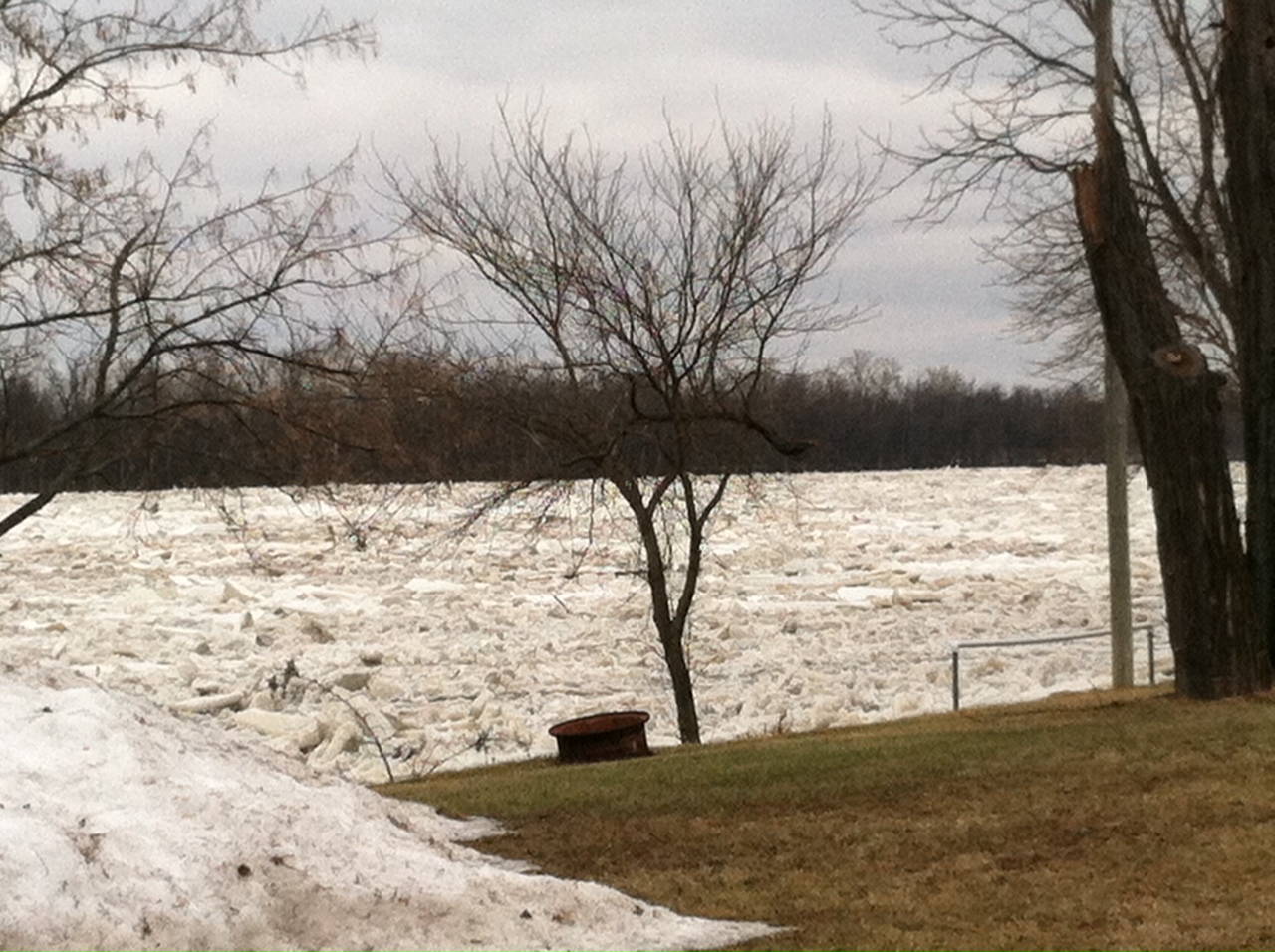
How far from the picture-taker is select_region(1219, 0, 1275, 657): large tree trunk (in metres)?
15.3

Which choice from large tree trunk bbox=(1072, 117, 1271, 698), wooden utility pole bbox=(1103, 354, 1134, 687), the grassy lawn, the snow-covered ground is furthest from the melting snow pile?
wooden utility pole bbox=(1103, 354, 1134, 687)

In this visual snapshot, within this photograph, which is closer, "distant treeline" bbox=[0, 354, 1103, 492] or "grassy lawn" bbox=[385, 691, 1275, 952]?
"grassy lawn" bbox=[385, 691, 1275, 952]

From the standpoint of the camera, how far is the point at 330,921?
706 centimetres

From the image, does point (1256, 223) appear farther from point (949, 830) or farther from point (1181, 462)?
point (949, 830)

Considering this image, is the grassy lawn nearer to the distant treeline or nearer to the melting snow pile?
the melting snow pile

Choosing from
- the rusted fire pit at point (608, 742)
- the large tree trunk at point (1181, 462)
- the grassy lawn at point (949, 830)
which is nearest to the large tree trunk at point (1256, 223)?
the large tree trunk at point (1181, 462)

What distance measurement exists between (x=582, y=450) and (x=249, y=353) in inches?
197

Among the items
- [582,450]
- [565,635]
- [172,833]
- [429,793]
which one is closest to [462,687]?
[565,635]

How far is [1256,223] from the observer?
15.5 metres

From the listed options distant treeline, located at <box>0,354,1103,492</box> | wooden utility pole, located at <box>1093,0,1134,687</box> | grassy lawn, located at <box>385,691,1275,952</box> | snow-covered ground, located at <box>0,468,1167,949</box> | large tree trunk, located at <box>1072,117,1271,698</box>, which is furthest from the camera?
wooden utility pole, located at <box>1093,0,1134,687</box>

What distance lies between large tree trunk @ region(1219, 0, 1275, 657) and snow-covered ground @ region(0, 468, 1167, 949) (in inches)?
202

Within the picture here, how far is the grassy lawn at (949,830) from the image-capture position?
7.66 meters

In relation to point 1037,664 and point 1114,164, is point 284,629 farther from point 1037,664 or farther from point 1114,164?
point 1114,164

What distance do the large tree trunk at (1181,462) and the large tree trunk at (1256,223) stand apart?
16.7 inches
